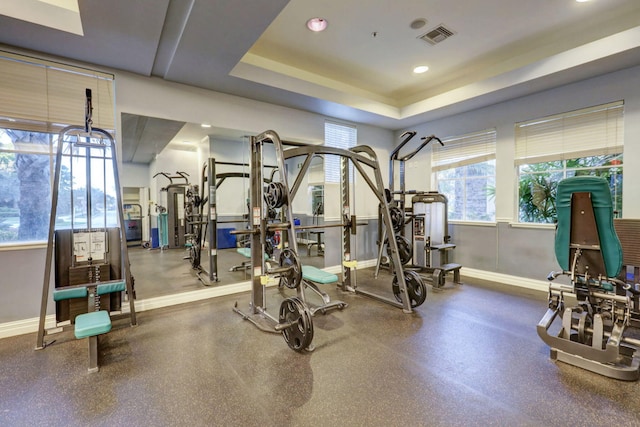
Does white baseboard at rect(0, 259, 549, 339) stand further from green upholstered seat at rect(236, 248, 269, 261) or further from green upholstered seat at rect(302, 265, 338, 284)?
green upholstered seat at rect(302, 265, 338, 284)

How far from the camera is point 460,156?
17.4 ft

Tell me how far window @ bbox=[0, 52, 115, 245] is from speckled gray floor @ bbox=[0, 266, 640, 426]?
4.22ft

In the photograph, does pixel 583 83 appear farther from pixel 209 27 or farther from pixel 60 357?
pixel 60 357

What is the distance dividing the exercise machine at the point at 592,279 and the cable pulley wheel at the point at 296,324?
2027mm

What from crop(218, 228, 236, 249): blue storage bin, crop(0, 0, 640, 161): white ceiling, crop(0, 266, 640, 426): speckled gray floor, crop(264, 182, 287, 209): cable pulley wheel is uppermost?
crop(0, 0, 640, 161): white ceiling

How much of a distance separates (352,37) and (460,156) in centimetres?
309

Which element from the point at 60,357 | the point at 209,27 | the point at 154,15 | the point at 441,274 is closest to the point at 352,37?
the point at 209,27

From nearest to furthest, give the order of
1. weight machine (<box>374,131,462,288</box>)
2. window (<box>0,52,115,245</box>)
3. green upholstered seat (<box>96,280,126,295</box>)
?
green upholstered seat (<box>96,280,126,295</box>) < window (<box>0,52,115,245</box>) < weight machine (<box>374,131,462,288</box>)

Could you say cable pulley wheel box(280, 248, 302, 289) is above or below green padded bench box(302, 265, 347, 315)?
above

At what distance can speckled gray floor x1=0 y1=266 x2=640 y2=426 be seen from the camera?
1.78 metres

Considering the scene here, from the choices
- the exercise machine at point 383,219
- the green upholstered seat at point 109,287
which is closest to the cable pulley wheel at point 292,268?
the exercise machine at point 383,219

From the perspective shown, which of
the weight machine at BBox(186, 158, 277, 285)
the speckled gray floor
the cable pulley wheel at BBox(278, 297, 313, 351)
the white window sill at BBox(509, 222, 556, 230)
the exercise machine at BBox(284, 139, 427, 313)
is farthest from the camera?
the weight machine at BBox(186, 158, 277, 285)

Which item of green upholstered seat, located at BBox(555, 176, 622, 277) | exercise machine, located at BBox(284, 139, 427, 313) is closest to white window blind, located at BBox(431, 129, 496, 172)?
exercise machine, located at BBox(284, 139, 427, 313)

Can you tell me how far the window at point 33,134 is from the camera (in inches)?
114
